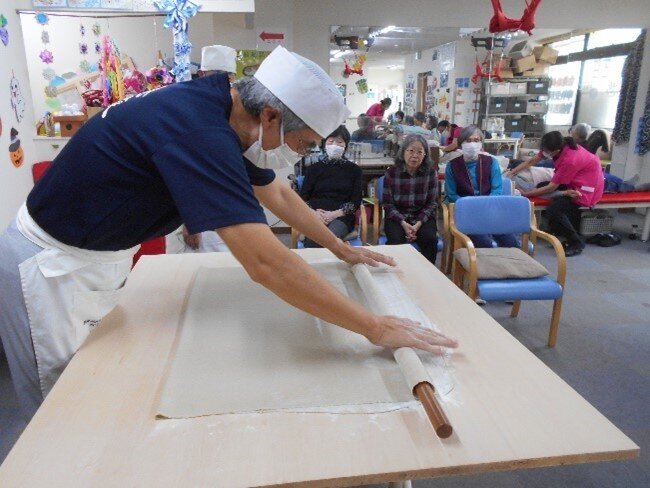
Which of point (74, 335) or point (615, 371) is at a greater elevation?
point (74, 335)

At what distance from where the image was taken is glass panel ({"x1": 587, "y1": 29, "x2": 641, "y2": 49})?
6.39m

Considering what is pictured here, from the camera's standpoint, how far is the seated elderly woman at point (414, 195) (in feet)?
10.9

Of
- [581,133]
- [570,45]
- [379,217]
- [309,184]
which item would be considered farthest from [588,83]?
[309,184]

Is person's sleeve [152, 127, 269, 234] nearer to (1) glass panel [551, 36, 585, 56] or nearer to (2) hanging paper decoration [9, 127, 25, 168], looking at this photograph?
(2) hanging paper decoration [9, 127, 25, 168]

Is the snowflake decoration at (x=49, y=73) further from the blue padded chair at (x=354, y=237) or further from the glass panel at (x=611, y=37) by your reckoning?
the glass panel at (x=611, y=37)

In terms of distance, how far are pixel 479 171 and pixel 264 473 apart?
3234 millimetres

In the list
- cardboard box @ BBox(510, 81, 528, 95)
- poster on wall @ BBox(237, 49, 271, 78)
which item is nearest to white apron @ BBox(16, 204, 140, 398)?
poster on wall @ BBox(237, 49, 271, 78)

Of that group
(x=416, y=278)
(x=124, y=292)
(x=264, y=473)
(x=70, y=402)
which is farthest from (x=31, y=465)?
(x=416, y=278)

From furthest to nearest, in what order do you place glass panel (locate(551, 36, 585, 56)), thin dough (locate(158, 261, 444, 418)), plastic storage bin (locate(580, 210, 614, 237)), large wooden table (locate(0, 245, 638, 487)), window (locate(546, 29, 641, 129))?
glass panel (locate(551, 36, 585, 56)) < window (locate(546, 29, 641, 129)) < plastic storage bin (locate(580, 210, 614, 237)) < thin dough (locate(158, 261, 444, 418)) < large wooden table (locate(0, 245, 638, 487))

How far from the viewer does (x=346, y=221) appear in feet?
11.2

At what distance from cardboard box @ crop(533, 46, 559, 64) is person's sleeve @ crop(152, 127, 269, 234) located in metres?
8.44

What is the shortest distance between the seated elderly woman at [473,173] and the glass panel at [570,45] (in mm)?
5389

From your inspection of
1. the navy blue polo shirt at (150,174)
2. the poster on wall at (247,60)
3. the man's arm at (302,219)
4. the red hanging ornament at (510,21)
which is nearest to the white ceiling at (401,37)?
the poster on wall at (247,60)

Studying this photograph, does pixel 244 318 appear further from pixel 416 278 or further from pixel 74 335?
pixel 416 278
